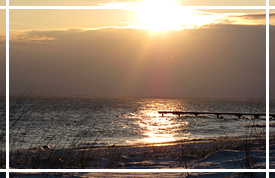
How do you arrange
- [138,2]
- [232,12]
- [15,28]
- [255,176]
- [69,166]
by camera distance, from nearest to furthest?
[255,176] < [138,2] < [232,12] < [69,166] < [15,28]

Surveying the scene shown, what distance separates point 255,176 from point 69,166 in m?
3.06

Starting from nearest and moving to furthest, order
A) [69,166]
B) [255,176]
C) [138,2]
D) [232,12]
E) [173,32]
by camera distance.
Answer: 1. [255,176]
2. [138,2]
3. [232,12]
4. [69,166]
5. [173,32]

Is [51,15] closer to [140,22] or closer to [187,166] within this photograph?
[140,22]

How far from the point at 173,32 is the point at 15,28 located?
3078 millimetres

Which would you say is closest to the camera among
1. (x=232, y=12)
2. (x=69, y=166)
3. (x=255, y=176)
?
(x=255, y=176)

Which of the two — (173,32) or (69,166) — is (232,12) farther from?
(69,166)

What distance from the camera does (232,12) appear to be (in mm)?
4797

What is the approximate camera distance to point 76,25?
18.5ft

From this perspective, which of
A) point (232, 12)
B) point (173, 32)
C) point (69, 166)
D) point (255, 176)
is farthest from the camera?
point (173, 32)

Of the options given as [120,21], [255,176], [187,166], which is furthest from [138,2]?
[255,176]

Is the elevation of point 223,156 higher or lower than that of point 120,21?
lower

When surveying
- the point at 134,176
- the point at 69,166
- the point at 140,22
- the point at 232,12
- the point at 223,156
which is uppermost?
the point at 232,12

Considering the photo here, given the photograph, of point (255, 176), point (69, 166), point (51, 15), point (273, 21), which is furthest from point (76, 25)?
point (255, 176)

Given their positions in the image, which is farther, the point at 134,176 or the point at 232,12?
the point at 232,12
